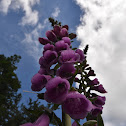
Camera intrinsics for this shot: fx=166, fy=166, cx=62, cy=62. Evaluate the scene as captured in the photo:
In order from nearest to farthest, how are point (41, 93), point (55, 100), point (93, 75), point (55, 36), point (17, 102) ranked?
point (55, 100), point (41, 93), point (55, 36), point (93, 75), point (17, 102)

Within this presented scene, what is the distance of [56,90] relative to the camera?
1237 millimetres

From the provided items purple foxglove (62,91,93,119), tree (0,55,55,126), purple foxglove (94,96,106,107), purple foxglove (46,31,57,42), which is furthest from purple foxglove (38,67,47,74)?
tree (0,55,55,126)

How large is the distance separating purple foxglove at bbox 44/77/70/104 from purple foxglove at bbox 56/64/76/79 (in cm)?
10

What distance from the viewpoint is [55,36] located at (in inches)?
73.2

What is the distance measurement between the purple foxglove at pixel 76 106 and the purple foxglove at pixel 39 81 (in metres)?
0.25

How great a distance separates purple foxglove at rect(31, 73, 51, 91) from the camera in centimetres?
137

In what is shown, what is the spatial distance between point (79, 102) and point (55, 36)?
2.72 feet

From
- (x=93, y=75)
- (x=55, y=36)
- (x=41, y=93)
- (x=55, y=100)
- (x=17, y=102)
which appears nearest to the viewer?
(x=55, y=100)

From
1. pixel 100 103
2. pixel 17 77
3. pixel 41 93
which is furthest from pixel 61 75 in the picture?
pixel 17 77

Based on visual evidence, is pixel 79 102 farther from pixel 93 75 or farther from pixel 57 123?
pixel 93 75

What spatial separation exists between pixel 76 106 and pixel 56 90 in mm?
215

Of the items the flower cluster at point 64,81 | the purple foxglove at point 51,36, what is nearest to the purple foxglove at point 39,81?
the flower cluster at point 64,81

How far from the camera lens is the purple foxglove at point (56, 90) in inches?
47.7

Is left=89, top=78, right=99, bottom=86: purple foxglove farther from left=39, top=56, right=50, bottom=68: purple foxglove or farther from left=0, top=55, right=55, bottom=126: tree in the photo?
left=0, top=55, right=55, bottom=126: tree
